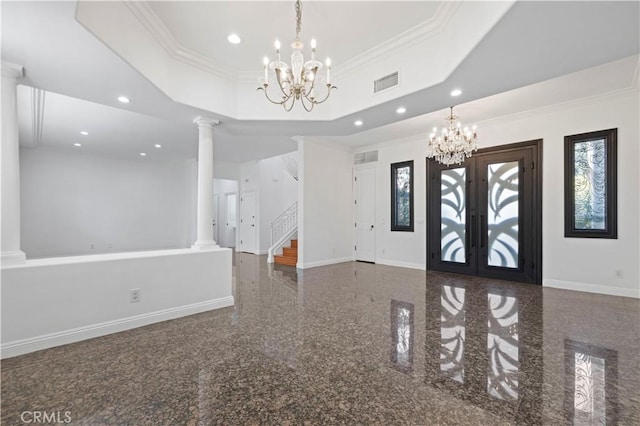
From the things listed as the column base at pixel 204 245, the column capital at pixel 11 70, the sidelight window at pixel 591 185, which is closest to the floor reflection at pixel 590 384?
the sidelight window at pixel 591 185

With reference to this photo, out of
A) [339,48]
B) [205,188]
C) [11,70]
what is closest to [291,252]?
[205,188]

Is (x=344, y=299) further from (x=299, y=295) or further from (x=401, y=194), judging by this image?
(x=401, y=194)

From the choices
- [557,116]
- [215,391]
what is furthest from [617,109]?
[215,391]

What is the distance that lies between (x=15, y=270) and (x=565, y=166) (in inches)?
301

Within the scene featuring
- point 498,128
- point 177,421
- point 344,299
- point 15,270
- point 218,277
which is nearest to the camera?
point 177,421

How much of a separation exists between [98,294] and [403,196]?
20.6 ft

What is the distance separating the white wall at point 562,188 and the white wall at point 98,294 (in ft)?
18.7

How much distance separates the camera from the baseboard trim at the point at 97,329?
101 inches

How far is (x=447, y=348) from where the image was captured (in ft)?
8.79

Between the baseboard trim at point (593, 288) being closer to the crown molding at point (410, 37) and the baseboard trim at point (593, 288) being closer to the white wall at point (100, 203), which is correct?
the crown molding at point (410, 37)

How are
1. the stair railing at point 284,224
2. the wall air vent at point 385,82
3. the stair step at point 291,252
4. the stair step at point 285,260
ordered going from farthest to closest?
the stair railing at point 284,224
the stair step at point 291,252
the stair step at point 285,260
the wall air vent at point 385,82

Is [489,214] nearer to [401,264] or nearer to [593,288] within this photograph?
[593,288]

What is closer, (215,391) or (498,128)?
(215,391)

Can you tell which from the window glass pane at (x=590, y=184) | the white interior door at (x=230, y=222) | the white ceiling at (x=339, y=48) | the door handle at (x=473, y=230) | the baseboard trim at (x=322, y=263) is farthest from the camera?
the white interior door at (x=230, y=222)
